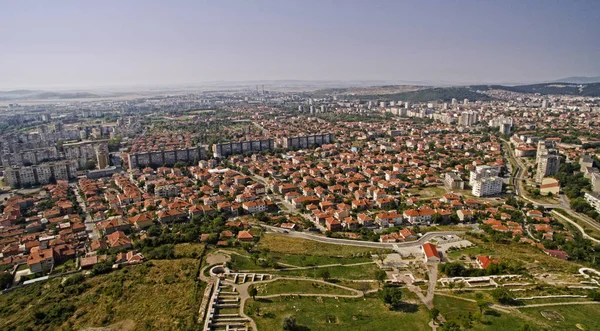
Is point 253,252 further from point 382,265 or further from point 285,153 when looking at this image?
point 285,153

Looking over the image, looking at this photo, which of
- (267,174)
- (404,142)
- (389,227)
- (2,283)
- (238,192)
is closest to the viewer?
(2,283)

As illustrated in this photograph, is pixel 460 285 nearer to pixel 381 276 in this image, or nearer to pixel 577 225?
pixel 381 276

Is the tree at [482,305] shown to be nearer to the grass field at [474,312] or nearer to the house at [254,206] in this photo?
the grass field at [474,312]

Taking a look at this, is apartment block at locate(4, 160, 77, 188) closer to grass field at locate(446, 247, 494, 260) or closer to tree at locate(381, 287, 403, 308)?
tree at locate(381, 287, 403, 308)

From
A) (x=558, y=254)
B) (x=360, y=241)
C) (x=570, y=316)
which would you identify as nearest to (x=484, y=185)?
(x=558, y=254)

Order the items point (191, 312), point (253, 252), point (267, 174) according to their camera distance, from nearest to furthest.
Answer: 1. point (191, 312)
2. point (253, 252)
3. point (267, 174)

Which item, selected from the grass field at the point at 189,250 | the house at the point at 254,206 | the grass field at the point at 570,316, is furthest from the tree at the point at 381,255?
the house at the point at 254,206

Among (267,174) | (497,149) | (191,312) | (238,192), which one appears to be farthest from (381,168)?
(191,312)
